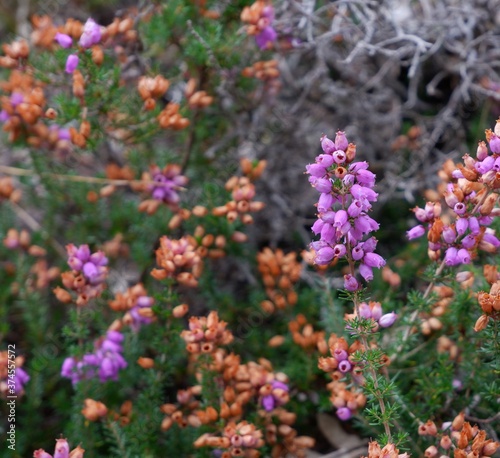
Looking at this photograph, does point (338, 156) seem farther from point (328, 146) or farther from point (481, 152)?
point (481, 152)

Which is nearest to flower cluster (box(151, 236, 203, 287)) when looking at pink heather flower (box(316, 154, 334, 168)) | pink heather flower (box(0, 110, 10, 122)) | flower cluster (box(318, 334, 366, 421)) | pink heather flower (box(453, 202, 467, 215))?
flower cluster (box(318, 334, 366, 421))

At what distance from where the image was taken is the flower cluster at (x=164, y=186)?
3.43 meters

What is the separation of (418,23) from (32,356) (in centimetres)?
324

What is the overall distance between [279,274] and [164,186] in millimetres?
774

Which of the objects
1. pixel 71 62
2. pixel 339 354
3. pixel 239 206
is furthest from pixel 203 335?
pixel 71 62

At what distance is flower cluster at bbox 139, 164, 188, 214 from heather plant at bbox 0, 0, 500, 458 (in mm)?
11

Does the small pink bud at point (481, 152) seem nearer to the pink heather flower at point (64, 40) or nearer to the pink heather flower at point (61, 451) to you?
the pink heather flower at point (61, 451)

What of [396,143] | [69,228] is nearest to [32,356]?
[69,228]

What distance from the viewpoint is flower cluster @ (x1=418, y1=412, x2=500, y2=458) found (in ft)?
7.01

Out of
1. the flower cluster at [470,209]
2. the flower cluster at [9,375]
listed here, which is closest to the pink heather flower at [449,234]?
the flower cluster at [470,209]

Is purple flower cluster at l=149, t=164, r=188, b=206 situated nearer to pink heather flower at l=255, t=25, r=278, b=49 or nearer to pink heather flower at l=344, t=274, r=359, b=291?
pink heather flower at l=255, t=25, r=278, b=49

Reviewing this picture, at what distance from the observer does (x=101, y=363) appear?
3033 mm

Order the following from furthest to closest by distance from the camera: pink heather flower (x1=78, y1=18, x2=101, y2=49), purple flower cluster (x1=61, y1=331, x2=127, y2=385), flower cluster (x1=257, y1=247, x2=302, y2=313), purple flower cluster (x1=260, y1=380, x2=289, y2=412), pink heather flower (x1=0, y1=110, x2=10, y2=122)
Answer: pink heather flower (x1=0, y1=110, x2=10, y2=122) → flower cluster (x1=257, y1=247, x2=302, y2=313) → pink heather flower (x1=78, y1=18, x2=101, y2=49) → purple flower cluster (x1=61, y1=331, x2=127, y2=385) → purple flower cluster (x1=260, y1=380, x2=289, y2=412)

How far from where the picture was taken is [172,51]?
191 inches
